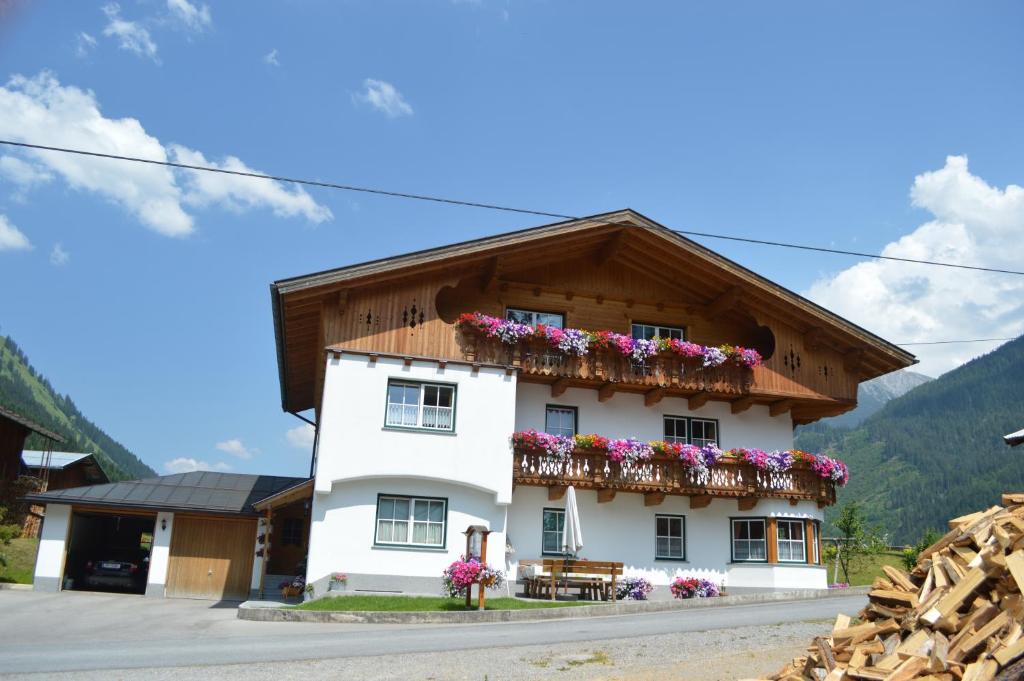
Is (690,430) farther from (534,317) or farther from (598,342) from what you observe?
(534,317)

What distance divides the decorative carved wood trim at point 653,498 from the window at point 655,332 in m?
4.56

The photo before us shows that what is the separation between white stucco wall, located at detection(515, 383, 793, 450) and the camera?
25250 millimetres

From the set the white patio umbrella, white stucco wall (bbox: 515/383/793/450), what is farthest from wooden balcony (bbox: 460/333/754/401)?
the white patio umbrella

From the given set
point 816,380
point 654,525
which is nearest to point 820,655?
point 654,525

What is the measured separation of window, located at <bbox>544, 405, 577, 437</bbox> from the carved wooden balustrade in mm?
1551

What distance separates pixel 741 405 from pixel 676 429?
2.04m

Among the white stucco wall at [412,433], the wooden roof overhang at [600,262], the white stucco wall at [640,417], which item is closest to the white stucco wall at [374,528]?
the white stucco wall at [412,433]

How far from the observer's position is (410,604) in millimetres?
19750

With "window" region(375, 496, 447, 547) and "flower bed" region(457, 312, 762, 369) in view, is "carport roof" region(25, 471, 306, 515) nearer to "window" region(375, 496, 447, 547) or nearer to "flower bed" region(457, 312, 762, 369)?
"window" region(375, 496, 447, 547)

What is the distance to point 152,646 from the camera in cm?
1442

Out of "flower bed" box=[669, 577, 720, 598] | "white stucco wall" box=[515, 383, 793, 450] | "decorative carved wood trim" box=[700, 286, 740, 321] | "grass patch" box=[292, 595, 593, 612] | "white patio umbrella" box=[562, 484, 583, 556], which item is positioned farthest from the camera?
"decorative carved wood trim" box=[700, 286, 740, 321]

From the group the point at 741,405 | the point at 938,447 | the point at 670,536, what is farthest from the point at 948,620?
the point at 938,447

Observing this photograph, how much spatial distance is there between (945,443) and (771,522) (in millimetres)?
136739

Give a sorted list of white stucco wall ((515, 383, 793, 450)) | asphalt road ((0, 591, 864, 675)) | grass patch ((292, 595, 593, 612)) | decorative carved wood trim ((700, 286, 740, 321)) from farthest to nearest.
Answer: decorative carved wood trim ((700, 286, 740, 321)), white stucco wall ((515, 383, 793, 450)), grass patch ((292, 595, 593, 612)), asphalt road ((0, 591, 864, 675))
